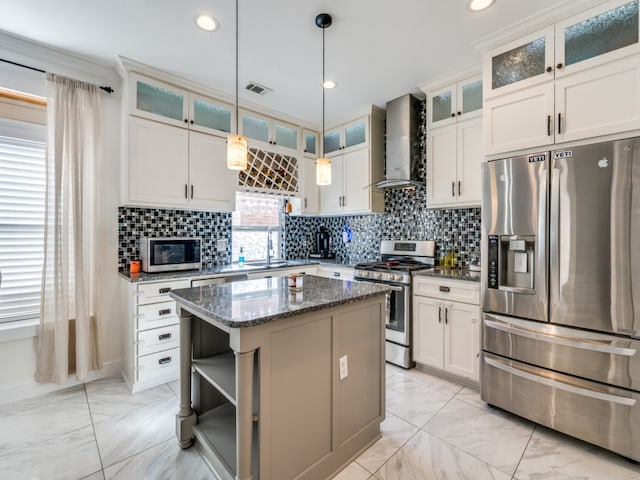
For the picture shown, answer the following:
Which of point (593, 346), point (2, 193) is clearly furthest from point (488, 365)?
point (2, 193)

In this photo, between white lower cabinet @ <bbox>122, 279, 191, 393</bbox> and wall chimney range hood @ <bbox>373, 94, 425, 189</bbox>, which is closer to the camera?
white lower cabinet @ <bbox>122, 279, 191, 393</bbox>

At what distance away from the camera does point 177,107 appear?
2879 mm

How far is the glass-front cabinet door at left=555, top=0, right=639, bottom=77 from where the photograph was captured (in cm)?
173

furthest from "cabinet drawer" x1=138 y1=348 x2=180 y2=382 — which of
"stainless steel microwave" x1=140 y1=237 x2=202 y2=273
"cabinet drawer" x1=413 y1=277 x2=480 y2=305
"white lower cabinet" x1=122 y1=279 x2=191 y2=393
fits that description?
"cabinet drawer" x1=413 y1=277 x2=480 y2=305

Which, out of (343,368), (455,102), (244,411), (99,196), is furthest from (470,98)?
(99,196)

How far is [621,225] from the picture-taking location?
1649 millimetres

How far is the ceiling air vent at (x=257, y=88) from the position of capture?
116 inches

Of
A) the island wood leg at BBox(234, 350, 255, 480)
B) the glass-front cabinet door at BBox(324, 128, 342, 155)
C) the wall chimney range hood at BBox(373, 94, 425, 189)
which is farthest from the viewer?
the glass-front cabinet door at BBox(324, 128, 342, 155)

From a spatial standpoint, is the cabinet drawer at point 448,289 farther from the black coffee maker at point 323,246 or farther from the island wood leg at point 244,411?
the island wood leg at point 244,411

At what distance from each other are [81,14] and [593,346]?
3.90m

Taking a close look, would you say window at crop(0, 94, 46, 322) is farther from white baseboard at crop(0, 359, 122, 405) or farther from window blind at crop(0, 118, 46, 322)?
white baseboard at crop(0, 359, 122, 405)

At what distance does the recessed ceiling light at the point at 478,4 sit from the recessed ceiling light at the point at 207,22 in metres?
1.70

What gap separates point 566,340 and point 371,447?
1.38 metres

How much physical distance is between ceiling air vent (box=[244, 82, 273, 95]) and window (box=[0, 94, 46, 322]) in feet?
5.76
